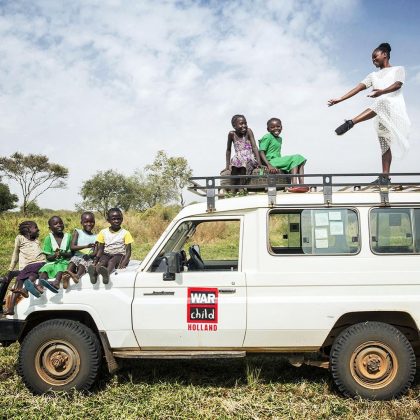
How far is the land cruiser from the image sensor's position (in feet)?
14.2

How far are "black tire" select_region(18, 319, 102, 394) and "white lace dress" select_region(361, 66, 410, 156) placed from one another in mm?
3890

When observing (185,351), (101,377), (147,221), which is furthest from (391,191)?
(147,221)

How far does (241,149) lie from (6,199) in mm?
40849

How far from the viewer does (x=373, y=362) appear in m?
4.33

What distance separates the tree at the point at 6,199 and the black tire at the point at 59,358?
40.5m

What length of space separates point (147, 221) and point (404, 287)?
1657 centimetres

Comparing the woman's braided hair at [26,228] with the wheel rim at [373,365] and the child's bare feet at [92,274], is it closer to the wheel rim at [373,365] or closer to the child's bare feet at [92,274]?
the child's bare feet at [92,274]

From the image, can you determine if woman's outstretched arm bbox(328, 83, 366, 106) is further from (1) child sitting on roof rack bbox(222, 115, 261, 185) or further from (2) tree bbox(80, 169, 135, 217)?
(2) tree bbox(80, 169, 135, 217)

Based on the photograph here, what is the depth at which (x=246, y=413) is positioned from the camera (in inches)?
161

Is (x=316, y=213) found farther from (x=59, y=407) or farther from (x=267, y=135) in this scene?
(x=59, y=407)

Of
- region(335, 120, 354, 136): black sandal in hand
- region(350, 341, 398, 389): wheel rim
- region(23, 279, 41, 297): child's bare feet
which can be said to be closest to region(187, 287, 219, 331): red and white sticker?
region(350, 341, 398, 389): wheel rim

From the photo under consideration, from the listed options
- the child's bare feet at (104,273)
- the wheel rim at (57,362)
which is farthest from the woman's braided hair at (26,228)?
the child's bare feet at (104,273)

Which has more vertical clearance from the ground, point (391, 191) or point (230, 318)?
point (391, 191)

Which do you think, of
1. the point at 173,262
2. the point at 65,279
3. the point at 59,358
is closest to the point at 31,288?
the point at 65,279
